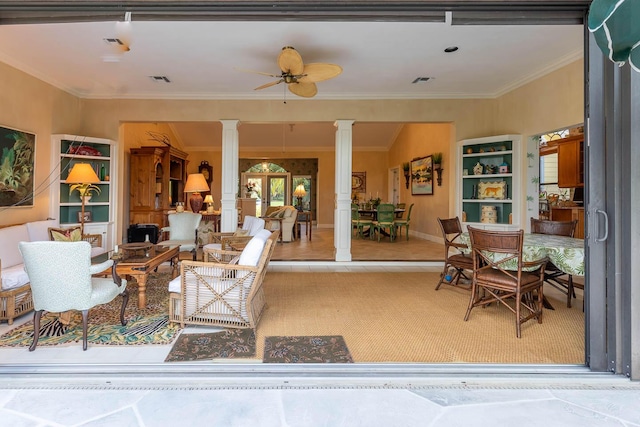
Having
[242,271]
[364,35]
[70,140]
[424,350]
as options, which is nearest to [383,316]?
[424,350]

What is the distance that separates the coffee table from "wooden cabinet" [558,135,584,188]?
24.5 ft

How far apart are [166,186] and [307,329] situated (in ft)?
19.4

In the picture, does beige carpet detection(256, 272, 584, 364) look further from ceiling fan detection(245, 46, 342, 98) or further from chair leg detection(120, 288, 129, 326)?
ceiling fan detection(245, 46, 342, 98)

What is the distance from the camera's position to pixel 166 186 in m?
7.45

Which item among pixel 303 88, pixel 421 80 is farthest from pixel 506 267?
Result: pixel 421 80

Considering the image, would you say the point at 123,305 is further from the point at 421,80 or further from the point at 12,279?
the point at 421,80

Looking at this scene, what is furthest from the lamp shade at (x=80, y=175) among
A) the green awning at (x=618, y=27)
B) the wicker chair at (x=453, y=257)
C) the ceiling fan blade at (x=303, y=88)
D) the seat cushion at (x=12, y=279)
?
the green awning at (x=618, y=27)

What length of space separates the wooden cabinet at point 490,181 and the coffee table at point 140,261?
15.5 ft

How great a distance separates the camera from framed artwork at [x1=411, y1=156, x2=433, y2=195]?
8.78m

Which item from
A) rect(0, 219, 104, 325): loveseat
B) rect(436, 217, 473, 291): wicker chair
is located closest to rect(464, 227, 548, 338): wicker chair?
rect(436, 217, 473, 291): wicker chair

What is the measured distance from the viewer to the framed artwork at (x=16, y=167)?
4070mm

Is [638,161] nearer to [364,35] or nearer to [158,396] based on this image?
[364,35]

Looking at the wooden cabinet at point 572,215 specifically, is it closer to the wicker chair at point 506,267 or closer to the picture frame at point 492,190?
the picture frame at point 492,190

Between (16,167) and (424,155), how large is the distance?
27.3 feet
